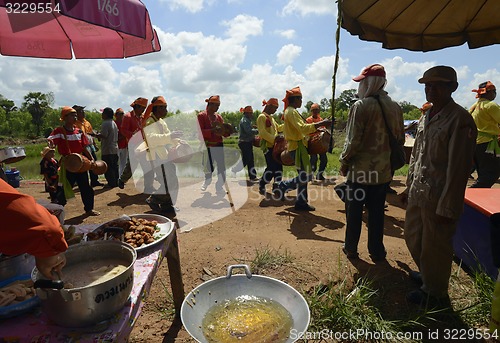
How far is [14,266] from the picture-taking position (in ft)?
4.15

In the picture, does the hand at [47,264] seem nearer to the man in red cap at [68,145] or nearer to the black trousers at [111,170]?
the man in red cap at [68,145]

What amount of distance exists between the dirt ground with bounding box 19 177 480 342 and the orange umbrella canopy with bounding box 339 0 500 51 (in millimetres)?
2373

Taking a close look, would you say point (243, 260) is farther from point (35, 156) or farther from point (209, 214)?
point (35, 156)

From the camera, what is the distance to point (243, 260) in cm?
340

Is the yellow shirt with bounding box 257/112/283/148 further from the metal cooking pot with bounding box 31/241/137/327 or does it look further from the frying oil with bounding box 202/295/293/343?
the metal cooking pot with bounding box 31/241/137/327

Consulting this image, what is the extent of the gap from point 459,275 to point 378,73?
7.21 ft

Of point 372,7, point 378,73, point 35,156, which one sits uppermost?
point 372,7

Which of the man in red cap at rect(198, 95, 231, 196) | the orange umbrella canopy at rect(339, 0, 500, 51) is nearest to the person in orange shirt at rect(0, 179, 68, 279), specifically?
the orange umbrella canopy at rect(339, 0, 500, 51)

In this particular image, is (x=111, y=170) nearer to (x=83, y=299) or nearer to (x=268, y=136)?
(x=268, y=136)

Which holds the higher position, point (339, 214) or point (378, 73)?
point (378, 73)

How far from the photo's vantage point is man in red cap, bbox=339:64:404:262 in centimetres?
301

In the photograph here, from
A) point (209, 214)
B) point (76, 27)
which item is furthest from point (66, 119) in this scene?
point (209, 214)

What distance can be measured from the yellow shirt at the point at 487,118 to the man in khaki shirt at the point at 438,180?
13.0 feet

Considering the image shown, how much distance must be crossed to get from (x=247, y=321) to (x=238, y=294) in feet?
0.61
